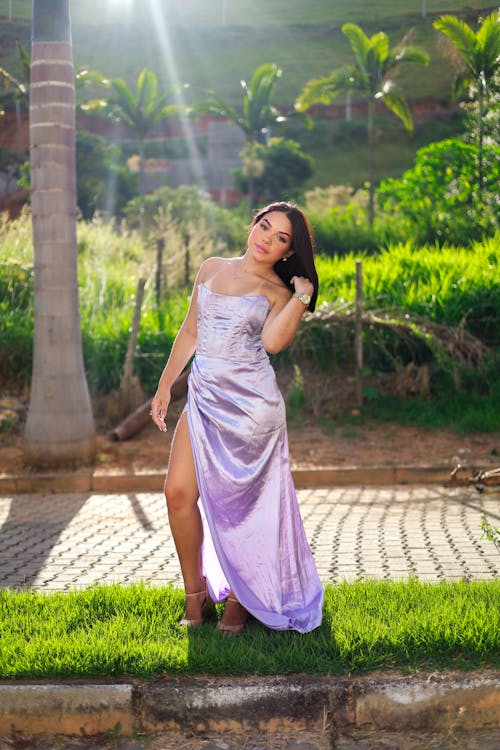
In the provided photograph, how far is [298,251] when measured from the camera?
168 inches

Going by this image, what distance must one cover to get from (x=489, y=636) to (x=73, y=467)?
646 centimetres

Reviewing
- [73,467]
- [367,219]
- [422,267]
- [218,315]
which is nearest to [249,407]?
[218,315]

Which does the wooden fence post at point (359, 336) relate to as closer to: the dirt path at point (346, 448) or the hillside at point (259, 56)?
the dirt path at point (346, 448)

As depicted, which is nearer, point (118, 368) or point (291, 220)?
point (291, 220)

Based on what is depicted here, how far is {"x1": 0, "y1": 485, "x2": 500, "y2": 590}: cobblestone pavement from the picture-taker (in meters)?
5.68

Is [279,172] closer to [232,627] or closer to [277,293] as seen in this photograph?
[277,293]

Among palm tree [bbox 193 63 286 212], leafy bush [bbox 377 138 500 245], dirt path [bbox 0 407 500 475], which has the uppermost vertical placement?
palm tree [bbox 193 63 286 212]

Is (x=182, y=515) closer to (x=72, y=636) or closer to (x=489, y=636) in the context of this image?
(x=72, y=636)

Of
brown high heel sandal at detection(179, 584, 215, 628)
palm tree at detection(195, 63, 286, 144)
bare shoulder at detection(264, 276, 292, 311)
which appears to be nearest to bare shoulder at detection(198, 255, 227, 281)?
bare shoulder at detection(264, 276, 292, 311)

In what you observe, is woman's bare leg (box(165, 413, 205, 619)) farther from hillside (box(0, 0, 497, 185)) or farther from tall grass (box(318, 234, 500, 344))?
hillside (box(0, 0, 497, 185))

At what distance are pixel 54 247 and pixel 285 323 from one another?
589cm

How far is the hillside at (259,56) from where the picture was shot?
57.7 metres

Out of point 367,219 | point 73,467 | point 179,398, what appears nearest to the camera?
point 73,467

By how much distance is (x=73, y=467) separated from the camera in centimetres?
979
